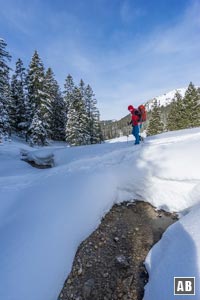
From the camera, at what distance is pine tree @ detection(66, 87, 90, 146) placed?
30266 mm

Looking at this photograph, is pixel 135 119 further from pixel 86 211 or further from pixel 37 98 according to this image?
pixel 37 98

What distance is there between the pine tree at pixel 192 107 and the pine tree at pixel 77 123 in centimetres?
1554

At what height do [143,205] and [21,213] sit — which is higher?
[21,213]

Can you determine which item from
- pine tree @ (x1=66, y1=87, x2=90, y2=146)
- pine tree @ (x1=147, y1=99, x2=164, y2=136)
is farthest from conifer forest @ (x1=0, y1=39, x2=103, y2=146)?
pine tree @ (x1=147, y1=99, x2=164, y2=136)

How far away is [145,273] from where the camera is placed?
4523 mm

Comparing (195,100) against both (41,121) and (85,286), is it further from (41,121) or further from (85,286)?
(85,286)

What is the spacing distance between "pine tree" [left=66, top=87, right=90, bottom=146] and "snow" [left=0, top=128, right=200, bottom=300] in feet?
66.9

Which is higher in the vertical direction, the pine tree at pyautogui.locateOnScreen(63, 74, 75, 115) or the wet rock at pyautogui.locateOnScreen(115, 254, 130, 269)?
the pine tree at pyautogui.locateOnScreen(63, 74, 75, 115)

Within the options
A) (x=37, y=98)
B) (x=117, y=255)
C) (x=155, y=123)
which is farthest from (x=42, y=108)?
(x=117, y=255)

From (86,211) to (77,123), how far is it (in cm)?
2524

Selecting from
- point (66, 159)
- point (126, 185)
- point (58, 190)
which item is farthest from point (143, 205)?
point (66, 159)

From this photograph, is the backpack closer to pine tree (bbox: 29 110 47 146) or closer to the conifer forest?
the conifer forest

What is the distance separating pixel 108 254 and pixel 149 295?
5.47 feet

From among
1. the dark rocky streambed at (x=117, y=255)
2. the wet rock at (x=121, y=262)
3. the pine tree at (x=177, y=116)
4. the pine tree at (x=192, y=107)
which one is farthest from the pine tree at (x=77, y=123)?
the wet rock at (x=121, y=262)
